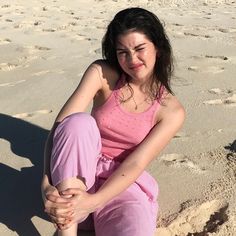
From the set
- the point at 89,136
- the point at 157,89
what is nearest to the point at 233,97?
the point at 157,89

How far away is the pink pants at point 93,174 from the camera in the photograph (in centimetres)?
209

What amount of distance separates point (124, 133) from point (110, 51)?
394 millimetres

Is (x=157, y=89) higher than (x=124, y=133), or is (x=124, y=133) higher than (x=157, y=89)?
(x=157, y=89)

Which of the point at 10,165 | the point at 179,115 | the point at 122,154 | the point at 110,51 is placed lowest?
the point at 10,165

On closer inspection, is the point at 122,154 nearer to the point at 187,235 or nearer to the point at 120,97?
the point at 120,97

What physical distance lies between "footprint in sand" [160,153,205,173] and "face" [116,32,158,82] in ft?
2.47

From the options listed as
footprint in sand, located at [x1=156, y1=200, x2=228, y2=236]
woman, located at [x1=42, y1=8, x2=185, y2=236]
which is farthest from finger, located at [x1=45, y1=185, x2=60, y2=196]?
footprint in sand, located at [x1=156, y1=200, x2=228, y2=236]

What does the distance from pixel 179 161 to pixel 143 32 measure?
95 centimetres

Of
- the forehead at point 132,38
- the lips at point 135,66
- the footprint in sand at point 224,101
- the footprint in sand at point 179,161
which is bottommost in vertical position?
the footprint in sand at point 224,101

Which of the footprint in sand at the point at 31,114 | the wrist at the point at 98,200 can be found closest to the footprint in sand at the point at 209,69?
the footprint in sand at the point at 31,114

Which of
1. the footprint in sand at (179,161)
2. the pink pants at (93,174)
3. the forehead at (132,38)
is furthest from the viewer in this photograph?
the footprint in sand at (179,161)

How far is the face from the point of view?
7.40 ft

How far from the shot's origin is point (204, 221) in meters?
2.42

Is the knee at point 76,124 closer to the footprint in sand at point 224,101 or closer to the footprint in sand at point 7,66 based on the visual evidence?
the footprint in sand at point 224,101
